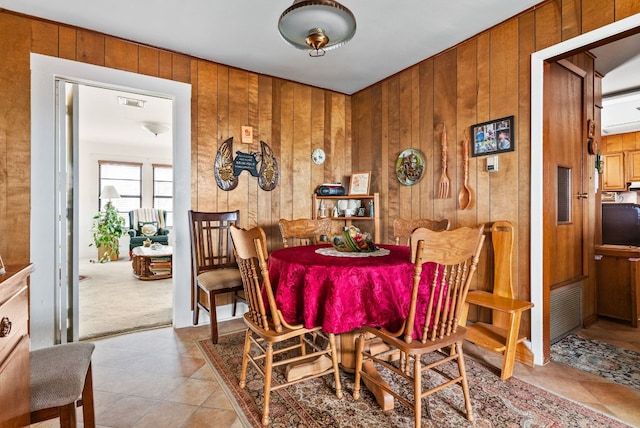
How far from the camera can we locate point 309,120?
12.6ft

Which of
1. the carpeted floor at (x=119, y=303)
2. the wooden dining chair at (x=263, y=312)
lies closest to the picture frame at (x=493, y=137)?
the wooden dining chair at (x=263, y=312)

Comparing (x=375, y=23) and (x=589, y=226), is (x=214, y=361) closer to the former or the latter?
(x=375, y=23)

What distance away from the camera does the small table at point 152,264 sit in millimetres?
5059

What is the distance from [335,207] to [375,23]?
79.2 inches

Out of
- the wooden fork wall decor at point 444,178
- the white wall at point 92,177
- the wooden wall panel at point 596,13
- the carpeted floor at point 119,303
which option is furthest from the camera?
the white wall at point 92,177

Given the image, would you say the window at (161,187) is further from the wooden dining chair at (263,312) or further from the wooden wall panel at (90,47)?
the wooden dining chair at (263,312)

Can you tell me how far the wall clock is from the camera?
386cm

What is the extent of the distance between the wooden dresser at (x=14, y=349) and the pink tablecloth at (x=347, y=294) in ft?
3.52

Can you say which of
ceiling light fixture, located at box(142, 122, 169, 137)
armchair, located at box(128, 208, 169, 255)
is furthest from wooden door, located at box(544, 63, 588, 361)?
armchair, located at box(128, 208, 169, 255)

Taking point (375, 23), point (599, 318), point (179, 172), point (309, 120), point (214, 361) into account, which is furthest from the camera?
point (309, 120)

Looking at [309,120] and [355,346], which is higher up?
[309,120]

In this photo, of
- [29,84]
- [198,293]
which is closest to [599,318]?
[198,293]

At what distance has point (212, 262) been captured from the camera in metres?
3.13

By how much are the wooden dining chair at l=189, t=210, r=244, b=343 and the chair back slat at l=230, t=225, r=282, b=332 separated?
→ 0.95m
